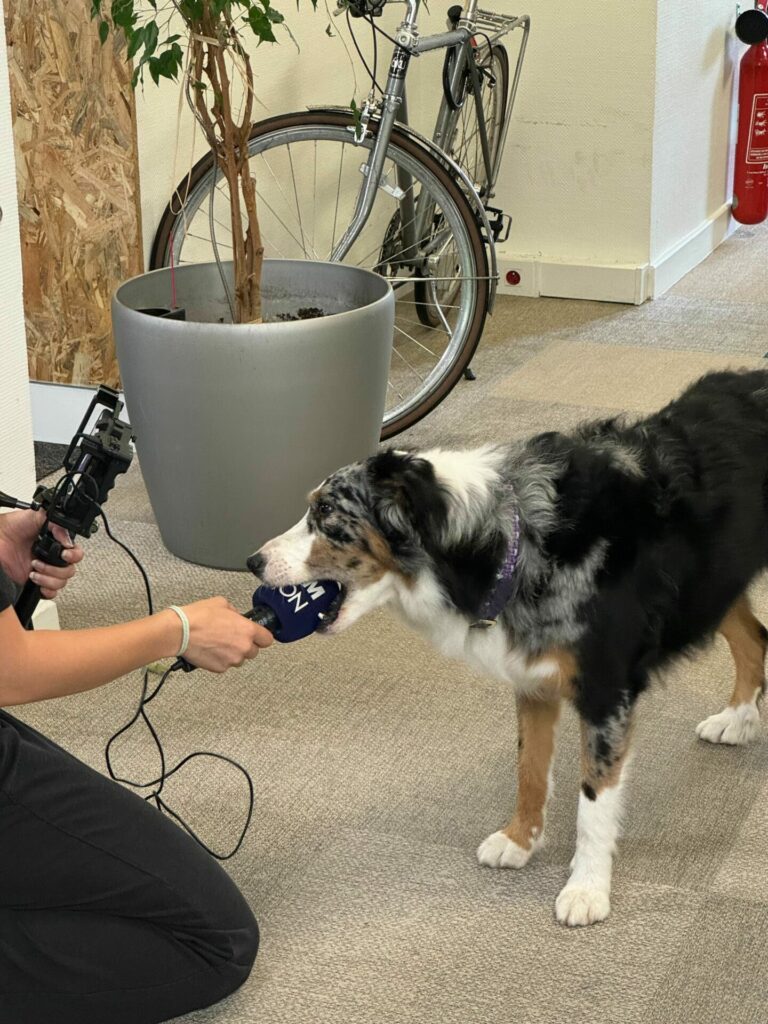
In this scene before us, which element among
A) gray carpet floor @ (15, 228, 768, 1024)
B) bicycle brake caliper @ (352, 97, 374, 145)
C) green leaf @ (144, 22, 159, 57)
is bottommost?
gray carpet floor @ (15, 228, 768, 1024)

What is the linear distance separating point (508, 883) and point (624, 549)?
545 millimetres

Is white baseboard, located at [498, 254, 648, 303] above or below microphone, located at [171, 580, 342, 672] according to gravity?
below

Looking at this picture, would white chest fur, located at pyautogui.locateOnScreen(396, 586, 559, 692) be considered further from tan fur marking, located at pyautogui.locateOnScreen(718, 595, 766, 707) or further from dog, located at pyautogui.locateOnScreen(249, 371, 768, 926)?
tan fur marking, located at pyautogui.locateOnScreen(718, 595, 766, 707)

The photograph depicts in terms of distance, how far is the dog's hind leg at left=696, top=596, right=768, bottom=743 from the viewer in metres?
2.29

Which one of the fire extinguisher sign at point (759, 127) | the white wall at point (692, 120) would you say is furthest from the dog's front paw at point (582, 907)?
the fire extinguisher sign at point (759, 127)

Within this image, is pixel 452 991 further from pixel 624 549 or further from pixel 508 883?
pixel 624 549

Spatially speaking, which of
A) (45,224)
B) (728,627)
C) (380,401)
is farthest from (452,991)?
(45,224)

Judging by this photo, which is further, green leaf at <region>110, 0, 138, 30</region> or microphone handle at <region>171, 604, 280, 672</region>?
green leaf at <region>110, 0, 138, 30</region>

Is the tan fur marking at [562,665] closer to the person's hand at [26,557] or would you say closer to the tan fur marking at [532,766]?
the tan fur marking at [532,766]

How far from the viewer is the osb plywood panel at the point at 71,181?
3.26 meters

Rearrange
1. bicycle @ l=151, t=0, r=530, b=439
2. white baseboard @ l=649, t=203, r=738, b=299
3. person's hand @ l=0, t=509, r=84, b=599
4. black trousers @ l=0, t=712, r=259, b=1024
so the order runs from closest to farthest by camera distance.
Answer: black trousers @ l=0, t=712, r=259, b=1024, person's hand @ l=0, t=509, r=84, b=599, bicycle @ l=151, t=0, r=530, b=439, white baseboard @ l=649, t=203, r=738, b=299

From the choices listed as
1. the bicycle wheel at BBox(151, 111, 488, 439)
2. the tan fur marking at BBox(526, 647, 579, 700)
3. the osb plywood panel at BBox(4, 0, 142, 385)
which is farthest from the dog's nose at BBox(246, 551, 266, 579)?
the osb plywood panel at BBox(4, 0, 142, 385)

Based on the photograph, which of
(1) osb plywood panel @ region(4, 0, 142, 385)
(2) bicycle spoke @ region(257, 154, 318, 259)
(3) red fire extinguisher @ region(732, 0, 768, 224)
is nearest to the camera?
(1) osb plywood panel @ region(4, 0, 142, 385)

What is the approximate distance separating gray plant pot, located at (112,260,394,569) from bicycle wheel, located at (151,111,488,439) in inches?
25.9
